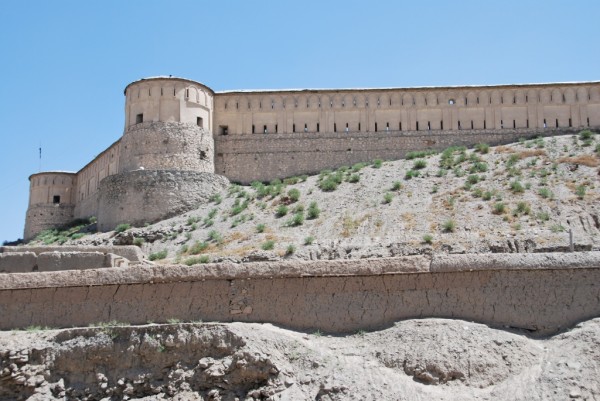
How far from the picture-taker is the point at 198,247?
29.8 m

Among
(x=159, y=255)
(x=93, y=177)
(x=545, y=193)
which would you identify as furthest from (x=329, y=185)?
(x=93, y=177)

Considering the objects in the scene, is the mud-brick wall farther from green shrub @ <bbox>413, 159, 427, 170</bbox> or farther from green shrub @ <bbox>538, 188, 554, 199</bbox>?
green shrub @ <bbox>538, 188, 554, 199</bbox>

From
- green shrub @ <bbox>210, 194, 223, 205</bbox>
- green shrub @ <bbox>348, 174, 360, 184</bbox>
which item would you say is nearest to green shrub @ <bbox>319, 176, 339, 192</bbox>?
green shrub @ <bbox>348, 174, 360, 184</bbox>

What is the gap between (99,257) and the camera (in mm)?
16641

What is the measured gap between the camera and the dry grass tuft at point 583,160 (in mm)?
32750

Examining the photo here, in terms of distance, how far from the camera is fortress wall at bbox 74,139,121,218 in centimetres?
4264

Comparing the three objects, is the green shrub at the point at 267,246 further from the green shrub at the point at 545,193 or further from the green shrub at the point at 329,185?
the green shrub at the point at 545,193

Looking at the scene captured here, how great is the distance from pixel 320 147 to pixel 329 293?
28.7 meters

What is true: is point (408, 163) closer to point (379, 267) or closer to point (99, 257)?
point (99, 257)

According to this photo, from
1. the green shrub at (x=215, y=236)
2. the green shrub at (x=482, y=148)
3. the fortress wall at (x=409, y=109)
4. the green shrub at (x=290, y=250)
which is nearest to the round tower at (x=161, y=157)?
the fortress wall at (x=409, y=109)

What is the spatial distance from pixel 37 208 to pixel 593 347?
4155cm

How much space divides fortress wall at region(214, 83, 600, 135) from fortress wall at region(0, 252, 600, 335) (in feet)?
94.1

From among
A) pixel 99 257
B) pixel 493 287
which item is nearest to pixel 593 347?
pixel 493 287

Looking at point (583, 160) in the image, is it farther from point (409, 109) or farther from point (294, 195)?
point (294, 195)
